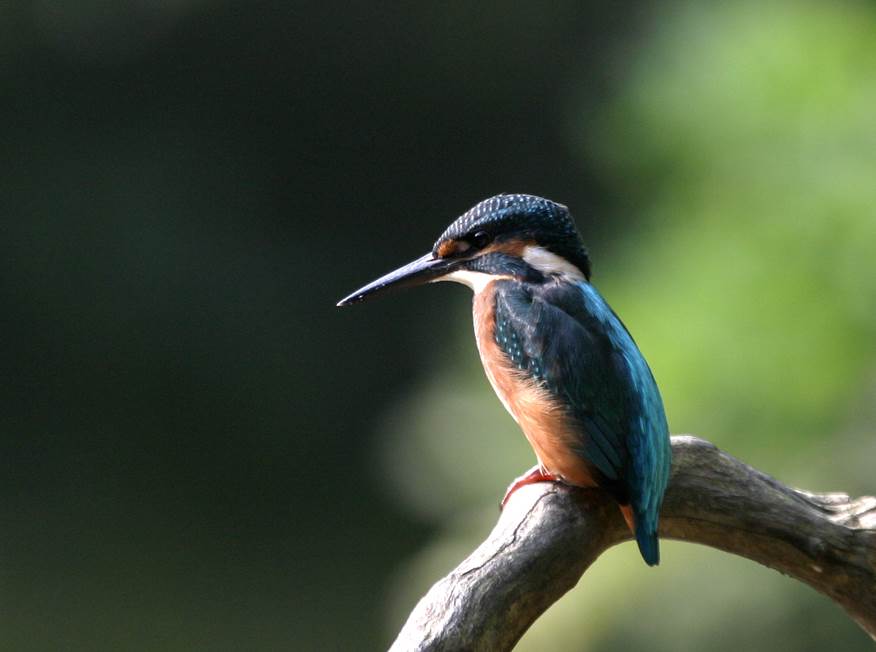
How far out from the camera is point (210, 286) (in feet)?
24.0

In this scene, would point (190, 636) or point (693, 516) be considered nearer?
point (693, 516)

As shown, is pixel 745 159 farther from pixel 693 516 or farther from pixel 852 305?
pixel 693 516

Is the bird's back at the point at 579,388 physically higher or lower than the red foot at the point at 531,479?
higher

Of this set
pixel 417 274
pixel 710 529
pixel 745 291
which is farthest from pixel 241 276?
pixel 710 529

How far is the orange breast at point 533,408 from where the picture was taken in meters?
1.50

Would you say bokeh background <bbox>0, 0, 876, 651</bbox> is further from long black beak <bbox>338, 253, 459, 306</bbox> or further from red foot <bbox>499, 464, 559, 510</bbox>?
red foot <bbox>499, 464, 559, 510</bbox>

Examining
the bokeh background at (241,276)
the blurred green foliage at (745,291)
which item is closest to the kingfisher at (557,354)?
the blurred green foliage at (745,291)

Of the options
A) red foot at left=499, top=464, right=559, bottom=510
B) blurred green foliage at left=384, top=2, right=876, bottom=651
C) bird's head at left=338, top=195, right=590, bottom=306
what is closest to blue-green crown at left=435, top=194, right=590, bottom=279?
bird's head at left=338, top=195, right=590, bottom=306

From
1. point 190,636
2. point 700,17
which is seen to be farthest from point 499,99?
point 700,17

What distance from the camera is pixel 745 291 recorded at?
86.4 inches

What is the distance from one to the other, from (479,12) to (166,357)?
2.77m

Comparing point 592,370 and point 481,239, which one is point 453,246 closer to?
point 481,239

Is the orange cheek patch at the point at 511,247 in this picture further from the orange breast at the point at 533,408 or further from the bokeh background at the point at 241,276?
the bokeh background at the point at 241,276

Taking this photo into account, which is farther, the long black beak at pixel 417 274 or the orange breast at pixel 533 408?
the long black beak at pixel 417 274
